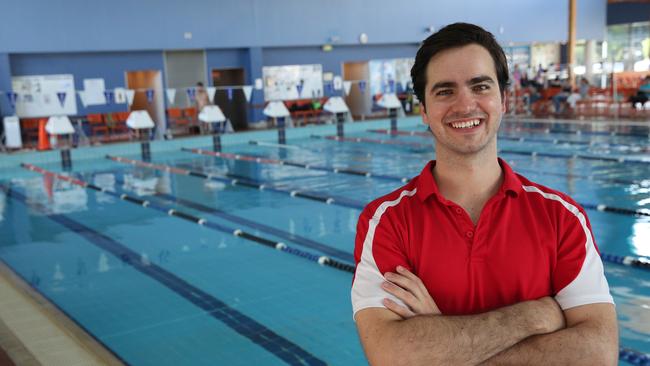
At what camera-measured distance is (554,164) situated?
30.3ft

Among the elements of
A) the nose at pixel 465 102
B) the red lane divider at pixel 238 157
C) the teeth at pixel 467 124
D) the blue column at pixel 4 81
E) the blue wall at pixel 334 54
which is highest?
the blue wall at pixel 334 54

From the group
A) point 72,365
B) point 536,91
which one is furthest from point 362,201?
point 536,91

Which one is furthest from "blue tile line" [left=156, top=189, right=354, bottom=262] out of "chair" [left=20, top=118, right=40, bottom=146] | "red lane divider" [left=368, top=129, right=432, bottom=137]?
"chair" [left=20, top=118, right=40, bottom=146]

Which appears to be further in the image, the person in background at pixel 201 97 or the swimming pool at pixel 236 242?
the person in background at pixel 201 97

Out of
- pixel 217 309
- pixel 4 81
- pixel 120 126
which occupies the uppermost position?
pixel 4 81

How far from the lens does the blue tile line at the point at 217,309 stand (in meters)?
3.38

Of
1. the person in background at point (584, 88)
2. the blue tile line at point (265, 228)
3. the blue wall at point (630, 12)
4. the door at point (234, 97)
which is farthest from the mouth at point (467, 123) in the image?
the blue wall at point (630, 12)

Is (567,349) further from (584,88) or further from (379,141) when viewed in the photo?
(584,88)

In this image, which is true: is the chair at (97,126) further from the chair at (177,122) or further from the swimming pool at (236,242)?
→ the swimming pool at (236,242)

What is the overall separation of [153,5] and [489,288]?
15934mm

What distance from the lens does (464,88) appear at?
1.47 metres

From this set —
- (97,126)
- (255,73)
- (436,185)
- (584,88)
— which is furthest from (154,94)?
(436,185)

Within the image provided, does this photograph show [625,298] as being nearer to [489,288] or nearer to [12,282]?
[489,288]

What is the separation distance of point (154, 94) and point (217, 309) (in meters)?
13.9
